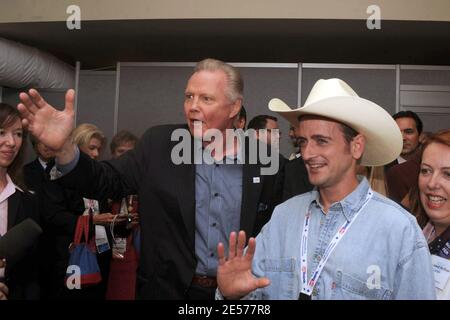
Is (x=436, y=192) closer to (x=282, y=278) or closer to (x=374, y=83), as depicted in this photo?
(x=282, y=278)

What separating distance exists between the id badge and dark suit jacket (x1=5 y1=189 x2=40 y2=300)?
76 cm

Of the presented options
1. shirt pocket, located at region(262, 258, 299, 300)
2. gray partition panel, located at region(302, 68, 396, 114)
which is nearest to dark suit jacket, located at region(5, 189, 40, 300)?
shirt pocket, located at region(262, 258, 299, 300)

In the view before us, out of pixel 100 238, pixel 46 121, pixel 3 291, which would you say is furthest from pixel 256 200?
pixel 100 238

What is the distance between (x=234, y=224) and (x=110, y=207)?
1512mm

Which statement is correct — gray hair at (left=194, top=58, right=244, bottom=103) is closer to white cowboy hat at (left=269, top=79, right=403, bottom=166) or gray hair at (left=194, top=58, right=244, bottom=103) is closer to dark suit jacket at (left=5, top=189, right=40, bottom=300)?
white cowboy hat at (left=269, top=79, right=403, bottom=166)

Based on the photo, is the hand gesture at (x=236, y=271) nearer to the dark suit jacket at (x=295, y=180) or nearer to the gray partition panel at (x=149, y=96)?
the dark suit jacket at (x=295, y=180)

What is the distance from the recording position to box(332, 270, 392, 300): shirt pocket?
4.26 feet

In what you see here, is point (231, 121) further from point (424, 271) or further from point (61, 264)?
point (61, 264)

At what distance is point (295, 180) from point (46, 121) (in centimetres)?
107

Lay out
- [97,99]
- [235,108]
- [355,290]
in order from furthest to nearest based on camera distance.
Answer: [97,99] < [235,108] < [355,290]

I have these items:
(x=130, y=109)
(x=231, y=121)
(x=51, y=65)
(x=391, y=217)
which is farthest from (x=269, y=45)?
(x=391, y=217)

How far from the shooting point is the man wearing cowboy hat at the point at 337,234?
1301 millimetres

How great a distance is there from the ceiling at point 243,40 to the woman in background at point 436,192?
7.87 feet

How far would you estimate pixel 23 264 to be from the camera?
6.58 feet
